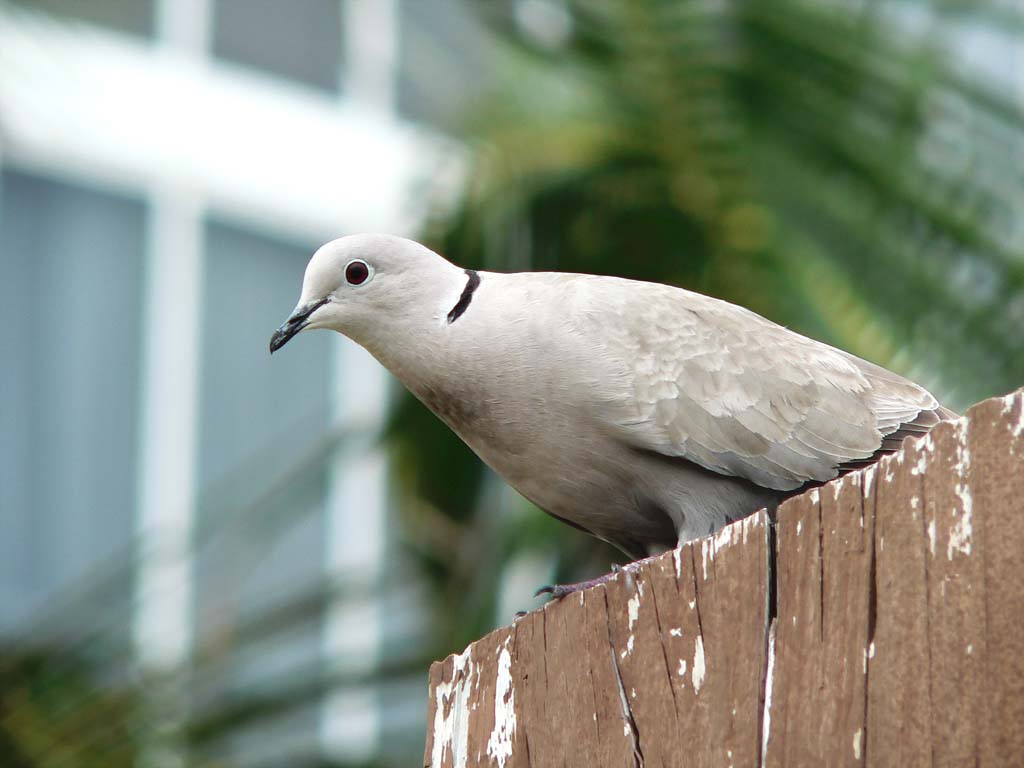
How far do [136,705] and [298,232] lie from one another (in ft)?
20.9

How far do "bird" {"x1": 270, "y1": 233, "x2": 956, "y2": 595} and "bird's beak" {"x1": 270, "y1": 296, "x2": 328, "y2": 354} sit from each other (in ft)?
0.88

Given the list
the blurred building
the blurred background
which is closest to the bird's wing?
the blurred background

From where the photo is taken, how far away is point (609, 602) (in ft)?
9.83

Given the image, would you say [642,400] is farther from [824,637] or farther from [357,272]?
[824,637]

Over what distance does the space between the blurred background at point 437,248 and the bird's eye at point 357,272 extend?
8.51 feet

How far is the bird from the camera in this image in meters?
3.88

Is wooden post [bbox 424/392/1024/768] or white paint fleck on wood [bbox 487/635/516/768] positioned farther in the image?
white paint fleck on wood [bbox 487/635/516/768]

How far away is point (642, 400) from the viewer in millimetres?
3879

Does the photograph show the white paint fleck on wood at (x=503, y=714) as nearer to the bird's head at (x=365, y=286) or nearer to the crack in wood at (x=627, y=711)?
the crack in wood at (x=627, y=711)

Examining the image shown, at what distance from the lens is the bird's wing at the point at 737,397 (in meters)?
3.89

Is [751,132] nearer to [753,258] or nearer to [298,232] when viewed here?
[753,258]

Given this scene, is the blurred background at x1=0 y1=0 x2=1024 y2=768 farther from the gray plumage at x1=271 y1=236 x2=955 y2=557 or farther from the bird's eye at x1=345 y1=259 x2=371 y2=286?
the gray plumage at x1=271 y1=236 x2=955 y2=557

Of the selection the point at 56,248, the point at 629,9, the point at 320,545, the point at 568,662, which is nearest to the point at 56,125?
the point at 56,248

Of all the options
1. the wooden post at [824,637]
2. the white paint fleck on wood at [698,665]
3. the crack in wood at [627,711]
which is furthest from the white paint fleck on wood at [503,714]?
the white paint fleck on wood at [698,665]
